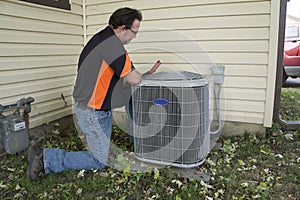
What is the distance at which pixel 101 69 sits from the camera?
2.01m

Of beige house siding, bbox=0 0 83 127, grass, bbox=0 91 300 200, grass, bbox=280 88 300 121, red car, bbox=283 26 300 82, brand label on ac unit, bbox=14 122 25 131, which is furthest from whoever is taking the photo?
red car, bbox=283 26 300 82

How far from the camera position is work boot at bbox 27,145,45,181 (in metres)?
2.05

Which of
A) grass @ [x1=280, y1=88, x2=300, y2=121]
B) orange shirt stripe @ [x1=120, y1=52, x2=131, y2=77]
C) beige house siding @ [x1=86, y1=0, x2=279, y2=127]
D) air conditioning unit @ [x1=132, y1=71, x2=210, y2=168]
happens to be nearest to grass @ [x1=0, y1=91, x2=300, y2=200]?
air conditioning unit @ [x1=132, y1=71, x2=210, y2=168]

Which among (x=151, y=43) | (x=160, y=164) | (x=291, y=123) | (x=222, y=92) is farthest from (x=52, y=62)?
(x=291, y=123)

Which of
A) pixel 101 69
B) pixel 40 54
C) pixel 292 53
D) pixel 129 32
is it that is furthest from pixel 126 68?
pixel 292 53

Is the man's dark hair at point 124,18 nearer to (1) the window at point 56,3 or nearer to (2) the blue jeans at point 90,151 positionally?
(2) the blue jeans at point 90,151

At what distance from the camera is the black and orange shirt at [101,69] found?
196 cm

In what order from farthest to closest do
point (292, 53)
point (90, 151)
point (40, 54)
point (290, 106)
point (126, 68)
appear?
point (292, 53), point (290, 106), point (40, 54), point (90, 151), point (126, 68)

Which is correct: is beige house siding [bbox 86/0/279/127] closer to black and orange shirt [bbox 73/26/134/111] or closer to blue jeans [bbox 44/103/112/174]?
black and orange shirt [bbox 73/26/134/111]

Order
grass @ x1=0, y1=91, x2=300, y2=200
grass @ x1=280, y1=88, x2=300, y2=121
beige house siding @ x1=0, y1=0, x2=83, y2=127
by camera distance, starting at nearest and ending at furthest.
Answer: grass @ x1=0, y1=91, x2=300, y2=200, beige house siding @ x1=0, y1=0, x2=83, y2=127, grass @ x1=280, y1=88, x2=300, y2=121

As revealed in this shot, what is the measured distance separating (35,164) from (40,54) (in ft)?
4.15

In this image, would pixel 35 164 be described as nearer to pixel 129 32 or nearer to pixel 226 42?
pixel 129 32

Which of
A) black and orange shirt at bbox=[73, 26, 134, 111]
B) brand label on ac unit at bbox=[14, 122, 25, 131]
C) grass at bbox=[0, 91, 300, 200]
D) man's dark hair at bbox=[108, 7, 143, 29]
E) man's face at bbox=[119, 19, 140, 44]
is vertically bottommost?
grass at bbox=[0, 91, 300, 200]

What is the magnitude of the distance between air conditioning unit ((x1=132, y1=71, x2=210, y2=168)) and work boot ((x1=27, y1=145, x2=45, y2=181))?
0.83 m
